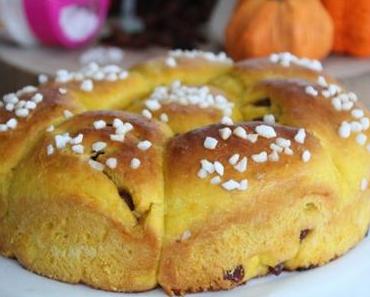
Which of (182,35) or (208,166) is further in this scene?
(182,35)

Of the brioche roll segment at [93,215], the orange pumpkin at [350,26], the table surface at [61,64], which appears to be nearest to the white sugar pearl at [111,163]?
the brioche roll segment at [93,215]

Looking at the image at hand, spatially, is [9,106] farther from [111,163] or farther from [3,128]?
[111,163]

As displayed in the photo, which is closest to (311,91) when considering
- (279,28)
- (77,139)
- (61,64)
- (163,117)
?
(163,117)

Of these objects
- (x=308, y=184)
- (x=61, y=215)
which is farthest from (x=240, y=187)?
(x=61, y=215)

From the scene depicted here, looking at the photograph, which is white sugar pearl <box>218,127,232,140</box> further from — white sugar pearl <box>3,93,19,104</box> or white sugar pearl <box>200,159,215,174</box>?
white sugar pearl <box>3,93,19,104</box>

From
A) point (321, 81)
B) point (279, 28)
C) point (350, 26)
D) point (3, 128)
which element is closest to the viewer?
point (3, 128)

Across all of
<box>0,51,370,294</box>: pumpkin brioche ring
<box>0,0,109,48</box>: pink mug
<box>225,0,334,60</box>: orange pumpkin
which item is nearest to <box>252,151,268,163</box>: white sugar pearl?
<box>0,51,370,294</box>: pumpkin brioche ring

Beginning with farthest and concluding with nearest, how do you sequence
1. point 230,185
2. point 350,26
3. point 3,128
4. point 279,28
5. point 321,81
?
point 350,26
point 279,28
point 321,81
point 3,128
point 230,185

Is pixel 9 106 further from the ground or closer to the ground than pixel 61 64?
further from the ground

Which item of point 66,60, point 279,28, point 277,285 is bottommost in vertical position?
point 66,60
